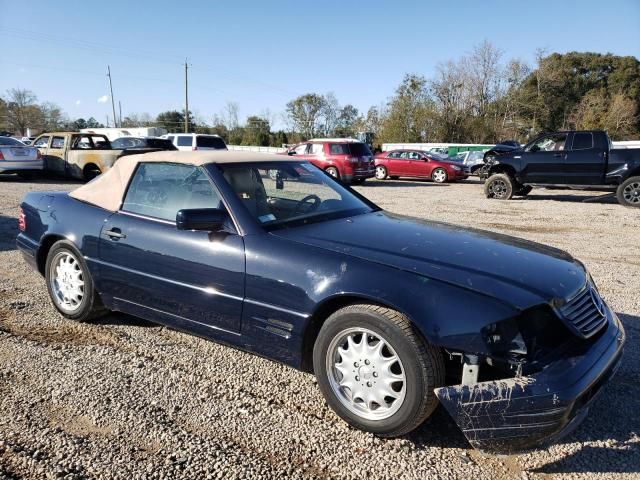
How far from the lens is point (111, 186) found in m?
3.84

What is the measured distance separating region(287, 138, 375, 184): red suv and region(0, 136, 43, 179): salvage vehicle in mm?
8182

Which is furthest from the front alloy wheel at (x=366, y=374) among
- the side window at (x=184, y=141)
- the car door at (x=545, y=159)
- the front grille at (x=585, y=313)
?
the side window at (x=184, y=141)

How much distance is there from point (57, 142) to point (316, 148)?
28.6 ft

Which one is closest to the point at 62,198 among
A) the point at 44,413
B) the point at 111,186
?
the point at 111,186

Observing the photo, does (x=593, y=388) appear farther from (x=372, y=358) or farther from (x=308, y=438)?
(x=308, y=438)

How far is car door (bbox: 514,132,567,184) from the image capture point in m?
12.7

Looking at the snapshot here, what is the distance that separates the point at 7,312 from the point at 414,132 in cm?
4964

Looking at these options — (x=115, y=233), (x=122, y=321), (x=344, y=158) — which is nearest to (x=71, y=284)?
(x=122, y=321)

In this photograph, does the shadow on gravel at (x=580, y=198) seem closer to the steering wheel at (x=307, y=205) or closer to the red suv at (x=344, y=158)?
the red suv at (x=344, y=158)

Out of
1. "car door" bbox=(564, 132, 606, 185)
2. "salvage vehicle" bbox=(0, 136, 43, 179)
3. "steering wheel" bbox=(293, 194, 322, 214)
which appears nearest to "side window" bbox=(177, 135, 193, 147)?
"salvage vehicle" bbox=(0, 136, 43, 179)

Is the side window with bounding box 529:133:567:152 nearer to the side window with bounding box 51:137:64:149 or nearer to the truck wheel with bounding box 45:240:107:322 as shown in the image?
the truck wheel with bounding box 45:240:107:322

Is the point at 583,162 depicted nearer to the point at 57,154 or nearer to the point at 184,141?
the point at 184,141

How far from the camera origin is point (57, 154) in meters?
15.0

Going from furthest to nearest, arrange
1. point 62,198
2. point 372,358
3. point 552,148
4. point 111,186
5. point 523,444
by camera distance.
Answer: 1. point 552,148
2. point 62,198
3. point 111,186
4. point 372,358
5. point 523,444
